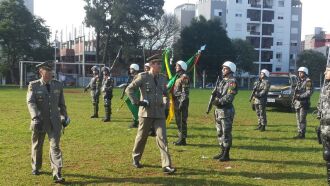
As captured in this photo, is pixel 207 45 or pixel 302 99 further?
pixel 207 45

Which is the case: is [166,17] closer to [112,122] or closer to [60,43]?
[60,43]

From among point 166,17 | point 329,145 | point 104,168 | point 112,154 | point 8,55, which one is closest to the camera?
point 329,145

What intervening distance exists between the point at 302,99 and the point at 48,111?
7.77 m

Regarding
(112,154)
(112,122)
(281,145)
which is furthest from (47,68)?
(112,122)

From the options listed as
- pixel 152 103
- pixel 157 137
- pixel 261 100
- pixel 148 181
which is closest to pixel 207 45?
pixel 261 100

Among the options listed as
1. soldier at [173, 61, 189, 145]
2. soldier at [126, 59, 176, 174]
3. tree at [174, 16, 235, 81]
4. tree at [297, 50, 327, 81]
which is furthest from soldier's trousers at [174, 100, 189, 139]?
tree at [297, 50, 327, 81]

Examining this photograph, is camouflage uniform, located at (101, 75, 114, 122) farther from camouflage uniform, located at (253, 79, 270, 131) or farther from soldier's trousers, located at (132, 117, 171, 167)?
soldier's trousers, located at (132, 117, 171, 167)

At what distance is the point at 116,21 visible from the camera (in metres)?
59.0

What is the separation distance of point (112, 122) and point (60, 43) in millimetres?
72551

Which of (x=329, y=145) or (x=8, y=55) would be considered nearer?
(x=329, y=145)

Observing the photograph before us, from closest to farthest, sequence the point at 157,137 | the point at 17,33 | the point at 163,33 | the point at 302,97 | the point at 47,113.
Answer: the point at 47,113 → the point at 157,137 → the point at 302,97 → the point at 17,33 → the point at 163,33

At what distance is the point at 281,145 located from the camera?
1145cm

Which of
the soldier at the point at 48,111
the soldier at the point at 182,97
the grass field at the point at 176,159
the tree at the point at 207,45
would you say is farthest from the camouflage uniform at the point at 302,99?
the tree at the point at 207,45

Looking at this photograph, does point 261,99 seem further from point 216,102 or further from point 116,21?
point 116,21
